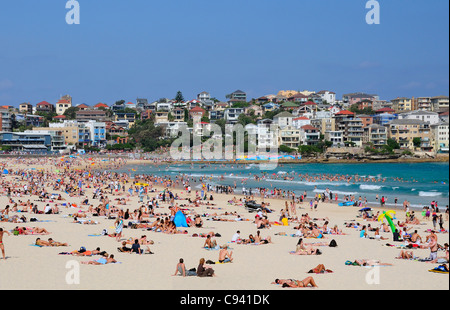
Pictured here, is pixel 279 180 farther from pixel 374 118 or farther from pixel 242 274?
pixel 374 118

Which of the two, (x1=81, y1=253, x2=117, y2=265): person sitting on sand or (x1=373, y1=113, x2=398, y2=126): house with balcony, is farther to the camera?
(x1=373, y1=113, x2=398, y2=126): house with balcony

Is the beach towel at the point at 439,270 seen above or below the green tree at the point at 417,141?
below

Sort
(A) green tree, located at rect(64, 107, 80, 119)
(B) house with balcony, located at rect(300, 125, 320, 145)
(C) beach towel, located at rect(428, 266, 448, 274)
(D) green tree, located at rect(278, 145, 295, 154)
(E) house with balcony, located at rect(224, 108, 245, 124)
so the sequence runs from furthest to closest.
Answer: (A) green tree, located at rect(64, 107, 80, 119)
(E) house with balcony, located at rect(224, 108, 245, 124)
(B) house with balcony, located at rect(300, 125, 320, 145)
(D) green tree, located at rect(278, 145, 295, 154)
(C) beach towel, located at rect(428, 266, 448, 274)

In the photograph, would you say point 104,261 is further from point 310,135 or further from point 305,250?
point 310,135

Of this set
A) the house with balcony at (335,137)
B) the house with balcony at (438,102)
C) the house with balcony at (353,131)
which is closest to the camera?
the house with balcony at (335,137)

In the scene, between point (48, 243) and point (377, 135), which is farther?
A: point (377, 135)

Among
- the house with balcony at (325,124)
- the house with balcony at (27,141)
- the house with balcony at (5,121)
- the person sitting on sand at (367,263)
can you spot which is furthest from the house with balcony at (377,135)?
the person sitting on sand at (367,263)

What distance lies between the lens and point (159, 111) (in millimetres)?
111062

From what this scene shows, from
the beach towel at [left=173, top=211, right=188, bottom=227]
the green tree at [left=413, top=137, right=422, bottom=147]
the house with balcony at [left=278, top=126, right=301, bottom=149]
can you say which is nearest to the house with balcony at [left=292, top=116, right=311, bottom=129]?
the house with balcony at [left=278, top=126, right=301, bottom=149]

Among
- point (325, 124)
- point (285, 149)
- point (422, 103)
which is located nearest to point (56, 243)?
point (285, 149)

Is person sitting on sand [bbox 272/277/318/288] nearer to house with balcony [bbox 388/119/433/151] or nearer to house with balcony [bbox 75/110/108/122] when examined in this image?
house with balcony [bbox 388/119/433/151]

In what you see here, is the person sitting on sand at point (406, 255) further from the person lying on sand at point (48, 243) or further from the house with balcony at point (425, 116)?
the house with balcony at point (425, 116)

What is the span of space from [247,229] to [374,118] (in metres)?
86.2
